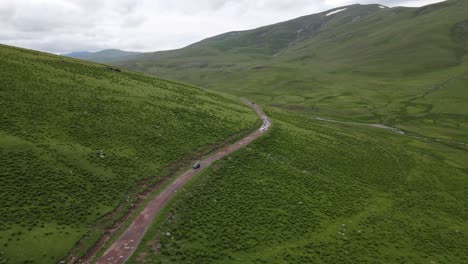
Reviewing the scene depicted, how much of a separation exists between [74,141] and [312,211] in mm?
38645

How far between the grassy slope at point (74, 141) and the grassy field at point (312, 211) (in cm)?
862

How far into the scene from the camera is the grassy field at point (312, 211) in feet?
111

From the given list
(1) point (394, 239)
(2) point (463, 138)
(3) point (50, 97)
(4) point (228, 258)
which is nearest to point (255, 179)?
(4) point (228, 258)

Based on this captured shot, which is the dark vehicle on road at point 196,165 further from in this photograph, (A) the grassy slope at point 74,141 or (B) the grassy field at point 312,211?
(A) the grassy slope at point 74,141

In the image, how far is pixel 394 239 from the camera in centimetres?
4247

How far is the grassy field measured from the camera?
1335 inches

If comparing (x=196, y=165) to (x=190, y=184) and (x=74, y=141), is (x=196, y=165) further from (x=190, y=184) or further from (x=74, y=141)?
(x=74, y=141)

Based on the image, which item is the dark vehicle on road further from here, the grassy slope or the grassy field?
the grassy slope

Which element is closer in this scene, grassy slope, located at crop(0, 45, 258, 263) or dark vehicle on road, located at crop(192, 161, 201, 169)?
grassy slope, located at crop(0, 45, 258, 263)

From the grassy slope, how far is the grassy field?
862 cm

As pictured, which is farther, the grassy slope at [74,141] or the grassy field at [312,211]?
the grassy field at [312,211]

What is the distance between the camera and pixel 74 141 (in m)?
45.2

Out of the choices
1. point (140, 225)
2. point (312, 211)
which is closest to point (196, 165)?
point (140, 225)

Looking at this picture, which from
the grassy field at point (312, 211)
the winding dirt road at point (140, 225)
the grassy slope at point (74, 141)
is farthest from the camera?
the grassy field at point (312, 211)
